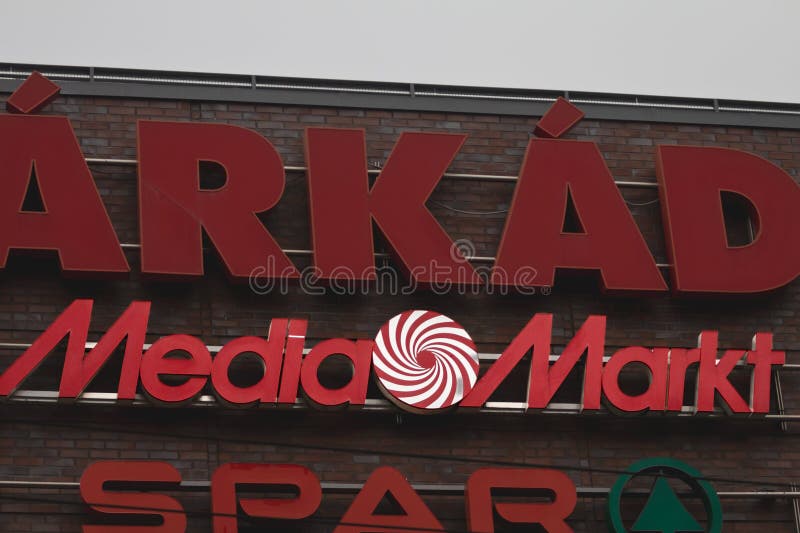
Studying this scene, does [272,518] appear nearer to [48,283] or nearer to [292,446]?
[292,446]

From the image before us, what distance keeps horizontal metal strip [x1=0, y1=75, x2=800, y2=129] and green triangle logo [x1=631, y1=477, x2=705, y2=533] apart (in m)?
5.49

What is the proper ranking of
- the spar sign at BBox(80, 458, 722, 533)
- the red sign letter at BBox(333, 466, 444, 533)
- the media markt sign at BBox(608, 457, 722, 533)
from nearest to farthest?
the spar sign at BBox(80, 458, 722, 533)
the red sign letter at BBox(333, 466, 444, 533)
the media markt sign at BBox(608, 457, 722, 533)

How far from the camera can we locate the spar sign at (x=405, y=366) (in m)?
16.3

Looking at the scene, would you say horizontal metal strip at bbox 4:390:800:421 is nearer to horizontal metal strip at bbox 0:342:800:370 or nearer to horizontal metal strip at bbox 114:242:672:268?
horizontal metal strip at bbox 0:342:800:370

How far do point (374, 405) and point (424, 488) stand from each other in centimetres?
115

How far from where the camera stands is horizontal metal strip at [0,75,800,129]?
18422 millimetres

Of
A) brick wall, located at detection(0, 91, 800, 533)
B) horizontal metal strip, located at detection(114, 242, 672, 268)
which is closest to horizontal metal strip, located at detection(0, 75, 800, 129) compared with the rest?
brick wall, located at detection(0, 91, 800, 533)

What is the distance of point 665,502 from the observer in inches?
665

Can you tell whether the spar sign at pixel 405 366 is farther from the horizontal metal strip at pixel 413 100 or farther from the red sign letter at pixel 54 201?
the horizontal metal strip at pixel 413 100

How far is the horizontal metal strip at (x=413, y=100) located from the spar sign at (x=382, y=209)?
2.09ft

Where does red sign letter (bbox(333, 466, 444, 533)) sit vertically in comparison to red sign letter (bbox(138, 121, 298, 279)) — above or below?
below

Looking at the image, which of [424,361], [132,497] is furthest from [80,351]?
[424,361]

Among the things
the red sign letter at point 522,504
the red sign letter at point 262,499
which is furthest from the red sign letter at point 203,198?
the red sign letter at point 522,504

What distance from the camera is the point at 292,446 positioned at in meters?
16.7
